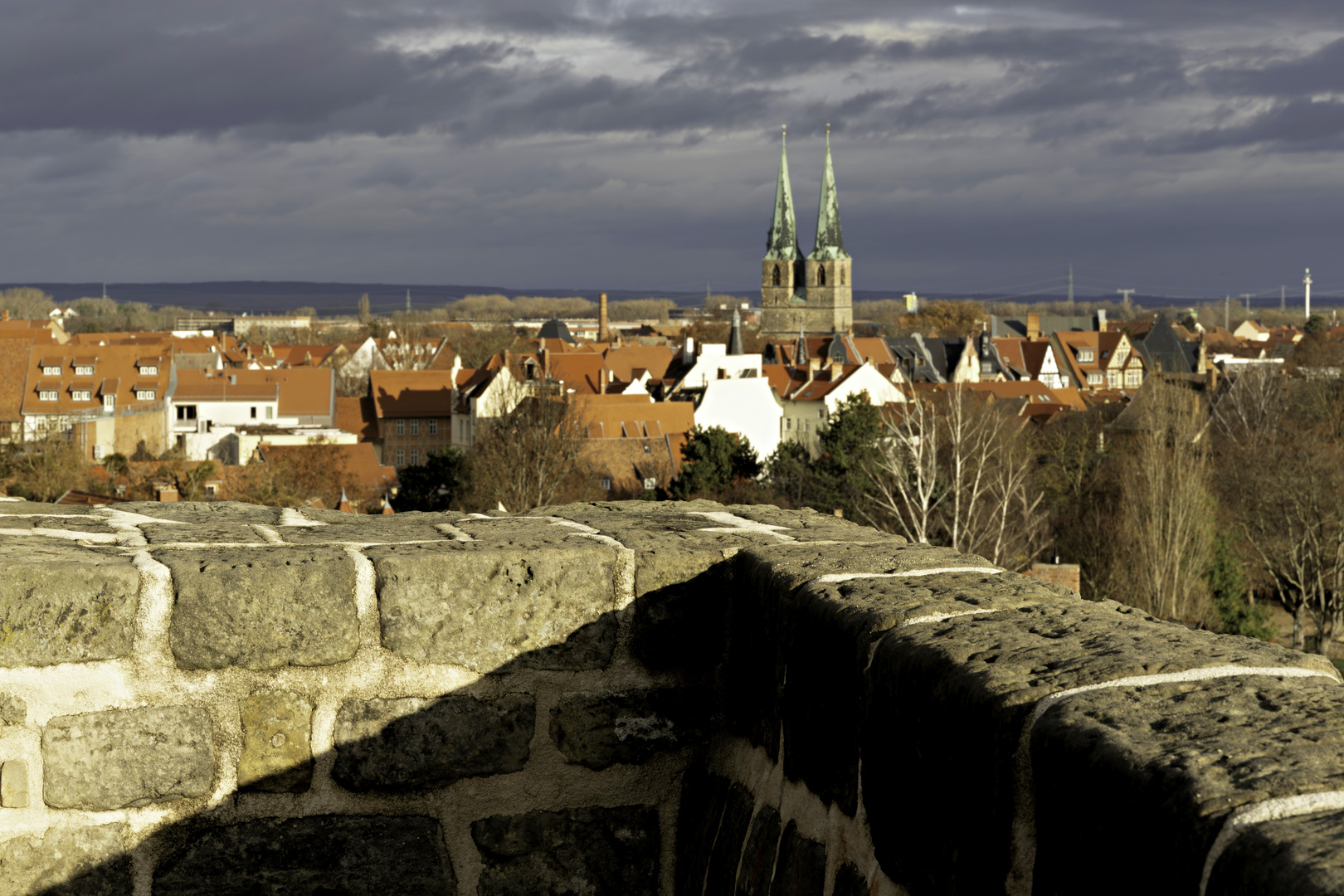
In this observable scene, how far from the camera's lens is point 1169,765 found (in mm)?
1135

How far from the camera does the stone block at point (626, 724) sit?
228 cm

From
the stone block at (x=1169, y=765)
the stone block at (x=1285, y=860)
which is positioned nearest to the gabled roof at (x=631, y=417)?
the stone block at (x=1169, y=765)

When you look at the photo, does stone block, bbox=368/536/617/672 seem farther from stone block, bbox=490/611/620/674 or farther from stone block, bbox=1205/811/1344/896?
stone block, bbox=1205/811/1344/896

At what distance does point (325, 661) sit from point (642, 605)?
53 cm

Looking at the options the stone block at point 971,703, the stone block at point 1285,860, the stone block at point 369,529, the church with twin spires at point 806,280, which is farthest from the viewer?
the church with twin spires at point 806,280

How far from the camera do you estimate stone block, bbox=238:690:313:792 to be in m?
2.12

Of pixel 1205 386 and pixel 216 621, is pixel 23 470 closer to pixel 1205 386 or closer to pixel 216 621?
pixel 216 621

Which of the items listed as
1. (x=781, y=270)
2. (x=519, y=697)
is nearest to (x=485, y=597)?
(x=519, y=697)

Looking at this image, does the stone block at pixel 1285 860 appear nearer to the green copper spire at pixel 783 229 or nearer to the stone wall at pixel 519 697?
the stone wall at pixel 519 697

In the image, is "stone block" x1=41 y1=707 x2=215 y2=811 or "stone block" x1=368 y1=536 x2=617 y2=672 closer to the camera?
"stone block" x1=41 y1=707 x2=215 y2=811

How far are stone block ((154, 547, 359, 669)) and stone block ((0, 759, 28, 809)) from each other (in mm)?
272

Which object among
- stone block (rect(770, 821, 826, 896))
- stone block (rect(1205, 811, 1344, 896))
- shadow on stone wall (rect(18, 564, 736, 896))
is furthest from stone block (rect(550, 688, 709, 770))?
stone block (rect(1205, 811, 1344, 896))

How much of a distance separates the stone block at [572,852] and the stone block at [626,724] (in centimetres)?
10

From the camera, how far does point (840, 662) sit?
5.83ft
